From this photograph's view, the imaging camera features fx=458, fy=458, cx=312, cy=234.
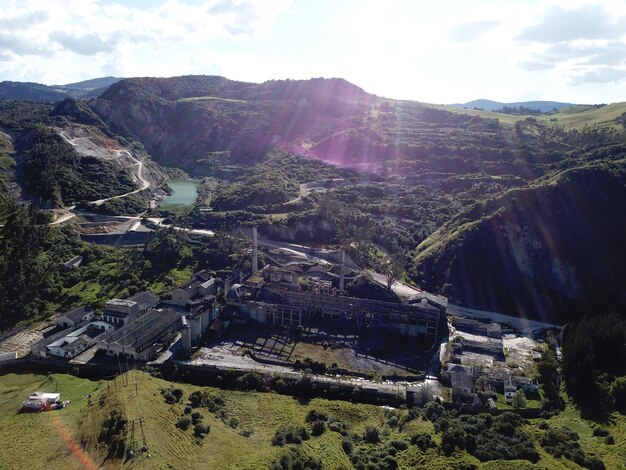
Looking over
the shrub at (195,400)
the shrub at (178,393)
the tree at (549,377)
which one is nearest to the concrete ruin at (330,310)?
the tree at (549,377)

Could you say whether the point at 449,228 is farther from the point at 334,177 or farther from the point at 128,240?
the point at 128,240

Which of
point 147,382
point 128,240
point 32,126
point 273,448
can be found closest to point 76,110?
point 32,126

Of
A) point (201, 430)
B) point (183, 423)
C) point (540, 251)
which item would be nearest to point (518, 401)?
point (201, 430)

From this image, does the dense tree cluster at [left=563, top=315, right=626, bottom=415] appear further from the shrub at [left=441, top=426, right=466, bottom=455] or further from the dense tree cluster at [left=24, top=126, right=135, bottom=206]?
the dense tree cluster at [left=24, top=126, right=135, bottom=206]

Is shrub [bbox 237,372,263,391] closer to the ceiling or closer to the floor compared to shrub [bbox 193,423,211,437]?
closer to the floor

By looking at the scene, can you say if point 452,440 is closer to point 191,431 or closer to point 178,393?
point 191,431

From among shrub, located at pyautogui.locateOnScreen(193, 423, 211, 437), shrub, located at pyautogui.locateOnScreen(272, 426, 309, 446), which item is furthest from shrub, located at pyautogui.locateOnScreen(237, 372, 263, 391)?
shrub, located at pyautogui.locateOnScreen(193, 423, 211, 437)
